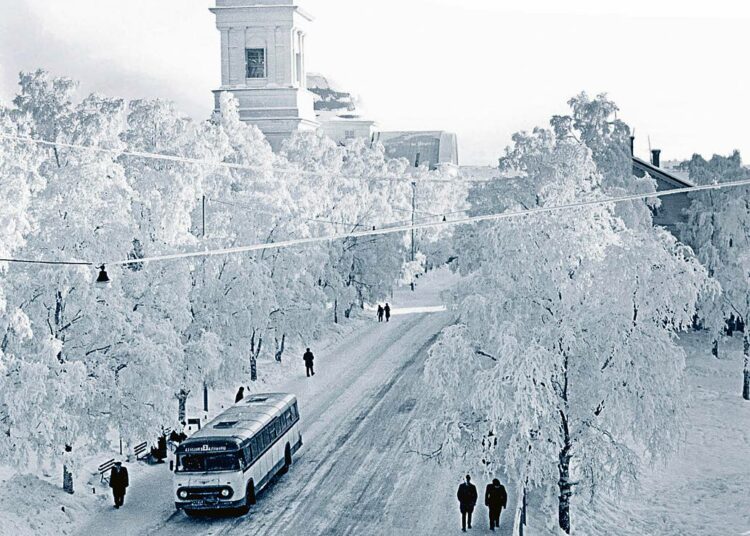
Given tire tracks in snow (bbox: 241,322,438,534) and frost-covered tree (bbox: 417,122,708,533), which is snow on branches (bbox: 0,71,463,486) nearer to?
tire tracks in snow (bbox: 241,322,438,534)

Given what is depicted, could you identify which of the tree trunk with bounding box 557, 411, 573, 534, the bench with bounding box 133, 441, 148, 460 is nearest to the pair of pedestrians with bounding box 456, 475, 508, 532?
the tree trunk with bounding box 557, 411, 573, 534

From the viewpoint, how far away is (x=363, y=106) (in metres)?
135

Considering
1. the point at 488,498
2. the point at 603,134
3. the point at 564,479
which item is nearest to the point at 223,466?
the point at 488,498

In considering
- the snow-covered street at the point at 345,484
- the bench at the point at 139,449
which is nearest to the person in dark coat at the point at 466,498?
the snow-covered street at the point at 345,484

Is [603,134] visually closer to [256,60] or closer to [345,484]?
[345,484]

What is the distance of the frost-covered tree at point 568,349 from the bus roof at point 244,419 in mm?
5292

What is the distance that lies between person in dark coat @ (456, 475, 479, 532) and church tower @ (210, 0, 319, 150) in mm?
47738

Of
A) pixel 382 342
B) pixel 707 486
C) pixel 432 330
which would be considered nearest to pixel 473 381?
pixel 707 486

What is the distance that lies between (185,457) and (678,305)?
A: 11.7 metres

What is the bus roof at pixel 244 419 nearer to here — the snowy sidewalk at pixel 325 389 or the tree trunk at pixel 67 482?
the snowy sidewalk at pixel 325 389

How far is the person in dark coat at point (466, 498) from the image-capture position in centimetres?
2119

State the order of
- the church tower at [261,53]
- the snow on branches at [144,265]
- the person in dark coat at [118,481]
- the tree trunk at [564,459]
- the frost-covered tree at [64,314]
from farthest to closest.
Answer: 1. the church tower at [261,53]
2. the person in dark coat at [118,481]
3. the snow on branches at [144,265]
4. the frost-covered tree at [64,314]
5. the tree trunk at [564,459]

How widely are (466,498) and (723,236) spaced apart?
92.6 ft

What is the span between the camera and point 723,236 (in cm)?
4488
